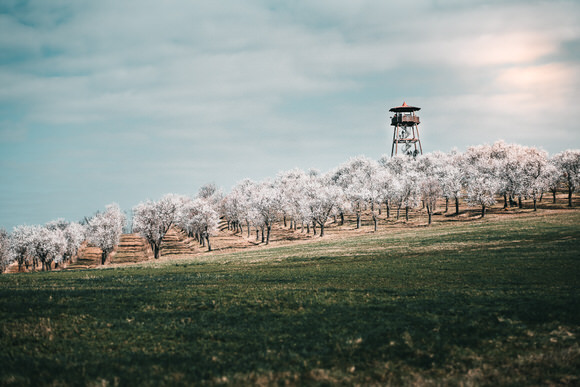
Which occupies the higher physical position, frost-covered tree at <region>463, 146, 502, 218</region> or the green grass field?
frost-covered tree at <region>463, 146, 502, 218</region>

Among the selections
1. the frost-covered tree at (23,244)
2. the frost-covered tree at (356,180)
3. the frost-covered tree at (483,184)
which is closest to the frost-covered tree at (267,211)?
the frost-covered tree at (356,180)

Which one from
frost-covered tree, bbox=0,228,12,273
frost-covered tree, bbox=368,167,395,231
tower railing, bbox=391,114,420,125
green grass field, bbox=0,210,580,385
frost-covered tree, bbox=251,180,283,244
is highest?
Answer: tower railing, bbox=391,114,420,125

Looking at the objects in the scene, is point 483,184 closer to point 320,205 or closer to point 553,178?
point 553,178

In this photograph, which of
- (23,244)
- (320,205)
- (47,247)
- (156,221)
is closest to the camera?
(156,221)

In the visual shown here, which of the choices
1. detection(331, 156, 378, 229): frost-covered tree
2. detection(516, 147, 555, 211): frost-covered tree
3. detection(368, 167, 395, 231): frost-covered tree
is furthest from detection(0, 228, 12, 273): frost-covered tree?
detection(516, 147, 555, 211): frost-covered tree

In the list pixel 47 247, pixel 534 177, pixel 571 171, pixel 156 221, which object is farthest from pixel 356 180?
pixel 47 247

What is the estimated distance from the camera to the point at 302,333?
14312mm

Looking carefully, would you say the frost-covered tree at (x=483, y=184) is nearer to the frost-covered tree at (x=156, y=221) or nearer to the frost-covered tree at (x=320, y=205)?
the frost-covered tree at (x=320, y=205)

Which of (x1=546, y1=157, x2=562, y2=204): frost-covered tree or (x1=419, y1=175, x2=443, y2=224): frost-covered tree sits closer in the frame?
(x1=419, y1=175, x2=443, y2=224): frost-covered tree

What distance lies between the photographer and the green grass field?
1091cm

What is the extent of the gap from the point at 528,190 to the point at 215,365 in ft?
370

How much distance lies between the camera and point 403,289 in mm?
22125

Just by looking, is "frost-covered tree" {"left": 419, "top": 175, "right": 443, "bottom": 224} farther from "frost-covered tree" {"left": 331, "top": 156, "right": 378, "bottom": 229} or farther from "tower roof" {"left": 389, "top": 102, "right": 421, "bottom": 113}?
"tower roof" {"left": 389, "top": 102, "right": 421, "bottom": 113}

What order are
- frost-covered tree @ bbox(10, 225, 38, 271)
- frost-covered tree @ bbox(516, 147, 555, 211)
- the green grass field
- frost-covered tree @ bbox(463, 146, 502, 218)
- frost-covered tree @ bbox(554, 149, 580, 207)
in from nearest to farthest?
the green grass field < frost-covered tree @ bbox(463, 146, 502, 218) < frost-covered tree @ bbox(10, 225, 38, 271) < frost-covered tree @ bbox(516, 147, 555, 211) < frost-covered tree @ bbox(554, 149, 580, 207)
